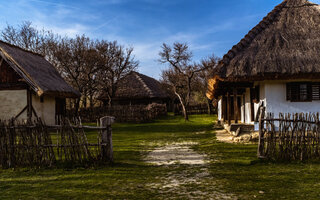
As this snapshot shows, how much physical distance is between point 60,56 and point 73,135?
744 inches

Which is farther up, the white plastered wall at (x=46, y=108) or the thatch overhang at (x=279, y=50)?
the thatch overhang at (x=279, y=50)

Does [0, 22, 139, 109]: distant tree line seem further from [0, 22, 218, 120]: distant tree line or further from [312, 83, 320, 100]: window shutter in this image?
[312, 83, 320, 100]: window shutter

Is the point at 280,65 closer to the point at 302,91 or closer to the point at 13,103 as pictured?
the point at 302,91

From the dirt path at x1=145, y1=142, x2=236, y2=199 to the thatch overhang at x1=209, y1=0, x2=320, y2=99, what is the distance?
3846 mm

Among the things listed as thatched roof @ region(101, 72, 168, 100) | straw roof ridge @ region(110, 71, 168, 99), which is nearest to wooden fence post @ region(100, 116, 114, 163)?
straw roof ridge @ region(110, 71, 168, 99)

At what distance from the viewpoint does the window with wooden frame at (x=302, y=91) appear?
10.1 metres

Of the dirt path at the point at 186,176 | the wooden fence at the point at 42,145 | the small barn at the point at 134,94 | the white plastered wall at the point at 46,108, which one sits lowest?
the dirt path at the point at 186,176

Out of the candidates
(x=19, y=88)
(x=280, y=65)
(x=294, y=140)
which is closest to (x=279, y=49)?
(x=280, y=65)

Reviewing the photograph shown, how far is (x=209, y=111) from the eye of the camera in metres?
31.9

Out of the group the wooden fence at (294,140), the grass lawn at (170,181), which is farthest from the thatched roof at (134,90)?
the wooden fence at (294,140)

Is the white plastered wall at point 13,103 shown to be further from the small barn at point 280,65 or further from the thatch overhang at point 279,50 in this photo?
the thatch overhang at point 279,50

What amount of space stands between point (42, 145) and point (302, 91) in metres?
9.16

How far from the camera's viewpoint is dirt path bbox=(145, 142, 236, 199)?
424cm

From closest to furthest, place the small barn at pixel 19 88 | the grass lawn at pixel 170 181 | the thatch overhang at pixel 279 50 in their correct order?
1. the grass lawn at pixel 170 181
2. the thatch overhang at pixel 279 50
3. the small barn at pixel 19 88
